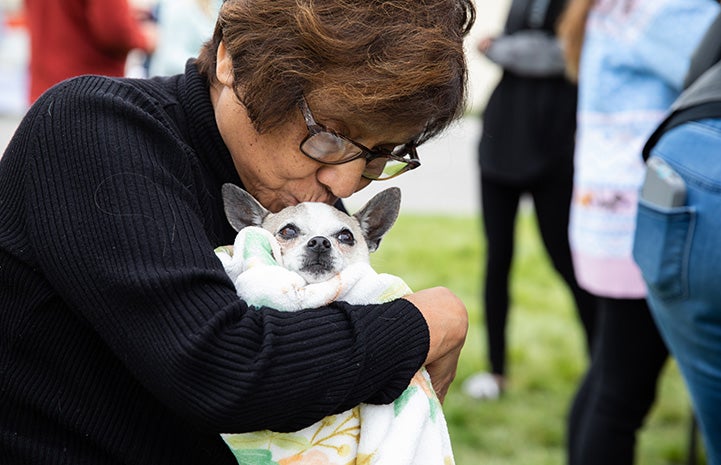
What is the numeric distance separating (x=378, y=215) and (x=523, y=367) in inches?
108

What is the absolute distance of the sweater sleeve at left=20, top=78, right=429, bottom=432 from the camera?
A: 1163 millimetres

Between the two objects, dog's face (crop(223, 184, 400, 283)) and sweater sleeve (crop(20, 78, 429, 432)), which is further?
dog's face (crop(223, 184, 400, 283))

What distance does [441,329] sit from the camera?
54.7 inches

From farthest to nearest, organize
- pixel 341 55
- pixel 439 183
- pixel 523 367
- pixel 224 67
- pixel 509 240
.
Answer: pixel 439 183
pixel 523 367
pixel 509 240
pixel 224 67
pixel 341 55

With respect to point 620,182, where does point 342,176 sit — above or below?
above

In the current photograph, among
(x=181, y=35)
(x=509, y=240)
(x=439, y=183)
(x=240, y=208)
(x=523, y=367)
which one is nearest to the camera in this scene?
(x=240, y=208)

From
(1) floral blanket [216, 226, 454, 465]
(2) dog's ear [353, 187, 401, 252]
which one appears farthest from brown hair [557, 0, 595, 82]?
(1) floral blanket [216, 226, 454, 465]

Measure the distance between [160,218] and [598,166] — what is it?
6.30ft

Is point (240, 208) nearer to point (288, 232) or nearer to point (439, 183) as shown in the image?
point (288, 232)

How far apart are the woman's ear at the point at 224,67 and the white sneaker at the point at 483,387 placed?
2.94 meters

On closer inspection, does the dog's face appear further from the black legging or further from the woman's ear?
the black legging

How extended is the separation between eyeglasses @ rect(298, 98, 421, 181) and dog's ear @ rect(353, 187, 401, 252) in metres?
0.31

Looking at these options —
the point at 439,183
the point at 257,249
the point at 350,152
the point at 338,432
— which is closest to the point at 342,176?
the point at 350,152

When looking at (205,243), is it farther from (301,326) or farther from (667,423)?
(667,423)
